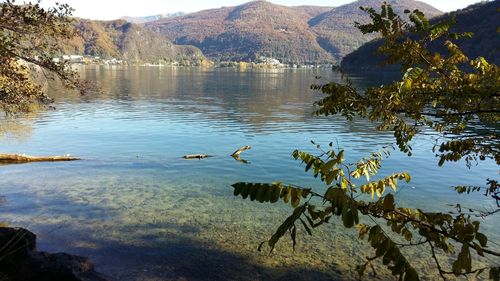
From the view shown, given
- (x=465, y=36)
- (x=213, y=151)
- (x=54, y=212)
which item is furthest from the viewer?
(x=213, y=151)

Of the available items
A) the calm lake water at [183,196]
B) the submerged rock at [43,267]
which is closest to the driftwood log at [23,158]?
the calm lake water at [183,196]

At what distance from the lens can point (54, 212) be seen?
2059cm

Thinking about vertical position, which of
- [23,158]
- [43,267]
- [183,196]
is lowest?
[183,196]

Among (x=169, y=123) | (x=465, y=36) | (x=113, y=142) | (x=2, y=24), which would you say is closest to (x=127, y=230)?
(x=2, y=24)

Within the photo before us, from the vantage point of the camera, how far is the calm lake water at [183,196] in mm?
15453

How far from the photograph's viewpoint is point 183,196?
78.8 ft

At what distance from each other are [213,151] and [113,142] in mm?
11885

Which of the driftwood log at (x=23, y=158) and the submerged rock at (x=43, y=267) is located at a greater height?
the submerged rock at (x=43, y=267)

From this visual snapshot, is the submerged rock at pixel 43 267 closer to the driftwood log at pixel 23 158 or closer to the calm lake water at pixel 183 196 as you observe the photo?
the calm lake water at pixel 183 196

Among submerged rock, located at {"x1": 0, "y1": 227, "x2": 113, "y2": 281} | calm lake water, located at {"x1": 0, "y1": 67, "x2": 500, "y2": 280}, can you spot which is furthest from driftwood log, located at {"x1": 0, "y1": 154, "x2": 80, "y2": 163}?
submerged rock, located at {"x1": 0, "y1": 227, "x2": 113, "y2": 281}

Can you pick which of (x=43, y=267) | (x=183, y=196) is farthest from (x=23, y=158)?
(x=43, y=267)

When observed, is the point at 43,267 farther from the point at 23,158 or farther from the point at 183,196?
the point at 23,158

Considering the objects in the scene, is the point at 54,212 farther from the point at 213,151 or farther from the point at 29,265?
the point at 213,151

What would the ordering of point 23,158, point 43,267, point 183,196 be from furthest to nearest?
point 23,158 < point 183,196 < point 43,267
